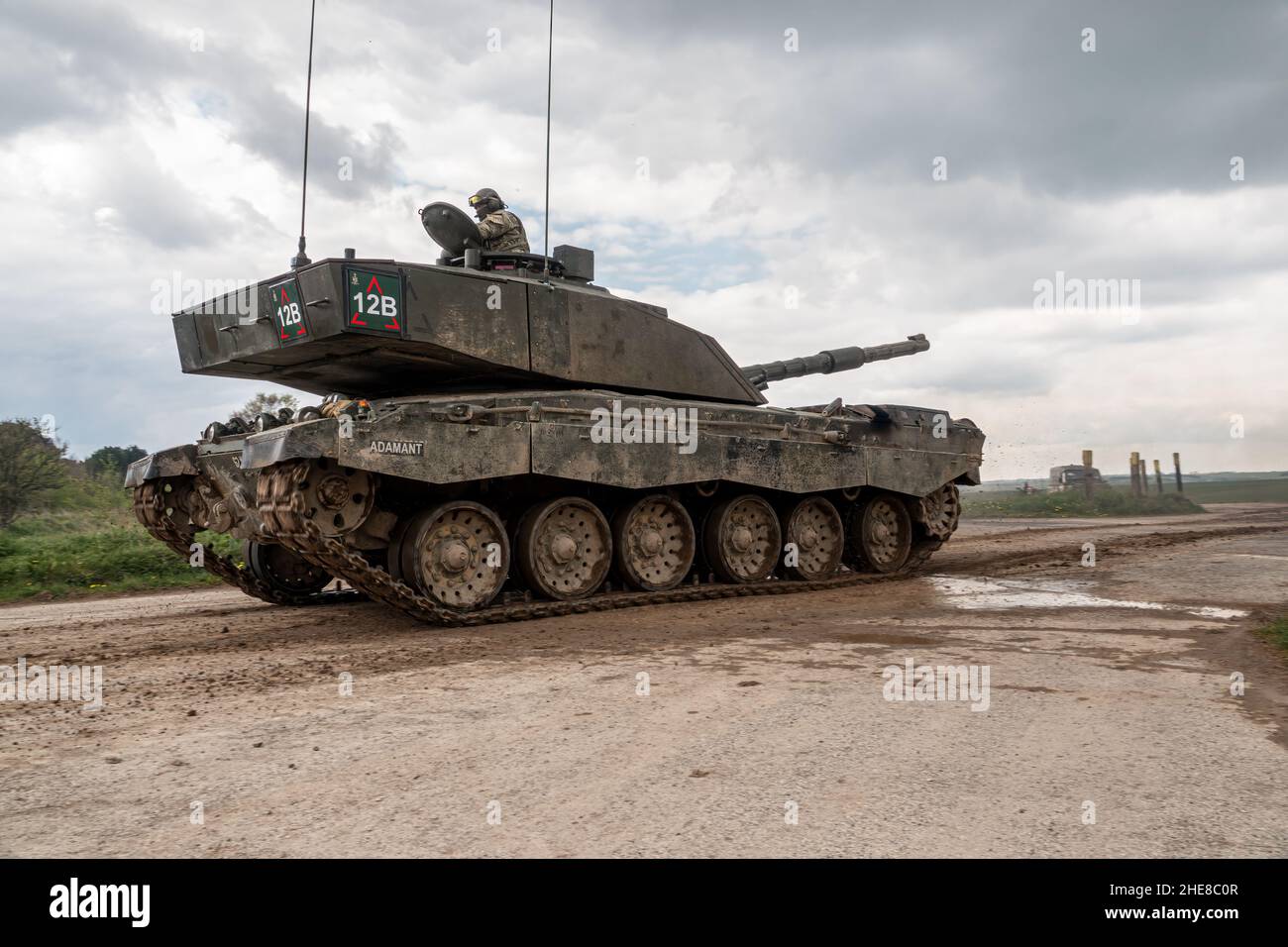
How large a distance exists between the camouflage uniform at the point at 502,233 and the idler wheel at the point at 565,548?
9.45 feet

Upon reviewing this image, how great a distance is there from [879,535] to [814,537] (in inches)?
49.2

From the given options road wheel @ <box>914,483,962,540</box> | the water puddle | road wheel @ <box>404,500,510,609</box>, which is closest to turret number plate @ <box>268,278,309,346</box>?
road wheel @ <box>404,500,510,609</box>

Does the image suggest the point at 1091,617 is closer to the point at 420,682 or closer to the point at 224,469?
the point at 420,682

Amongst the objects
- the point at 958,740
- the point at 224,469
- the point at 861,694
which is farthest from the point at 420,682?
the point at 224,469

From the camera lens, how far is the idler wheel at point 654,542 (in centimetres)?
1075

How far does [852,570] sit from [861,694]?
790 cm

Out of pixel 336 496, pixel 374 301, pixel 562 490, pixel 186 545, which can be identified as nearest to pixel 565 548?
pixel 562 490

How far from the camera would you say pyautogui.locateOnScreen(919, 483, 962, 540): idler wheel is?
14.1m

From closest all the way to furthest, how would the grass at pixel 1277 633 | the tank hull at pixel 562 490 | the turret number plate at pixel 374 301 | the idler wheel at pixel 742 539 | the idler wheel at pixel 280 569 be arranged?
the grass at pixel 1277 633, the tank hull at pixel 562 490, the turret number plate at pixel 374 301, the idler wheel at pixel 280 569, the idler wheel at pixel 742 539

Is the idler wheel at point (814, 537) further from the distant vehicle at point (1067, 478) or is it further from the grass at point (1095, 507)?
the distant vehicle at point (1067, 478)

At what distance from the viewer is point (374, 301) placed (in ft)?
29.7

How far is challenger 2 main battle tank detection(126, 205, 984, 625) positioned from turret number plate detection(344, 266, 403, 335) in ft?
0.06

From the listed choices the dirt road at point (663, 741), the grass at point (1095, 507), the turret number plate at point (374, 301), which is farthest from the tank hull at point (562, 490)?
the grass at point (1095, 507)

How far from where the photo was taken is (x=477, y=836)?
3484 millimetres
